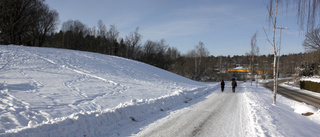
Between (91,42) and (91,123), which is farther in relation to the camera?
(91,42)

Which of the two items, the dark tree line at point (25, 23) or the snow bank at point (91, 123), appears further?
the dark tree line at point (25, 23)

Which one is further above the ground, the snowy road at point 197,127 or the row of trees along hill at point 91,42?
the row of trees along hill at point 91,42

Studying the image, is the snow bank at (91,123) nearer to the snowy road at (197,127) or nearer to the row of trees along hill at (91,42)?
the snowy road at (197,127)

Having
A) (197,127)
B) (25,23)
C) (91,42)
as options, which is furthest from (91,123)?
(91,42)

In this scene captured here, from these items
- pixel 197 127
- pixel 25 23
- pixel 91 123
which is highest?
pixel 25 23

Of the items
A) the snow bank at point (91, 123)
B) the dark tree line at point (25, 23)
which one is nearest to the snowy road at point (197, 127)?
the snow bank at point (91, 123)

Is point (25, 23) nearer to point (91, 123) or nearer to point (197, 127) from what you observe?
point (91, 123)

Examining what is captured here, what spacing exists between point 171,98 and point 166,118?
14.6 feet

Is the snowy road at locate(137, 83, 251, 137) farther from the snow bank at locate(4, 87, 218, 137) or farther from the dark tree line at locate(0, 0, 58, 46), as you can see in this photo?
the dark tree line at locate(0, 0, 58, 46)

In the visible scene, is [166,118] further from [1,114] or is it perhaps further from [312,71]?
[312,71]

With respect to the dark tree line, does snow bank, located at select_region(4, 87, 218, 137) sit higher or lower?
lower

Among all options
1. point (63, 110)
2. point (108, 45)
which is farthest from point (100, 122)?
point (108, 45)

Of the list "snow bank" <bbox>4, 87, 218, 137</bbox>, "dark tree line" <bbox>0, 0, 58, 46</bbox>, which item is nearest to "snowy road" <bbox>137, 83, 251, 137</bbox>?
"snow bank" <bbox>4, 87, 218, 137</bbox>

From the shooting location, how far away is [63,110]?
7.62m
